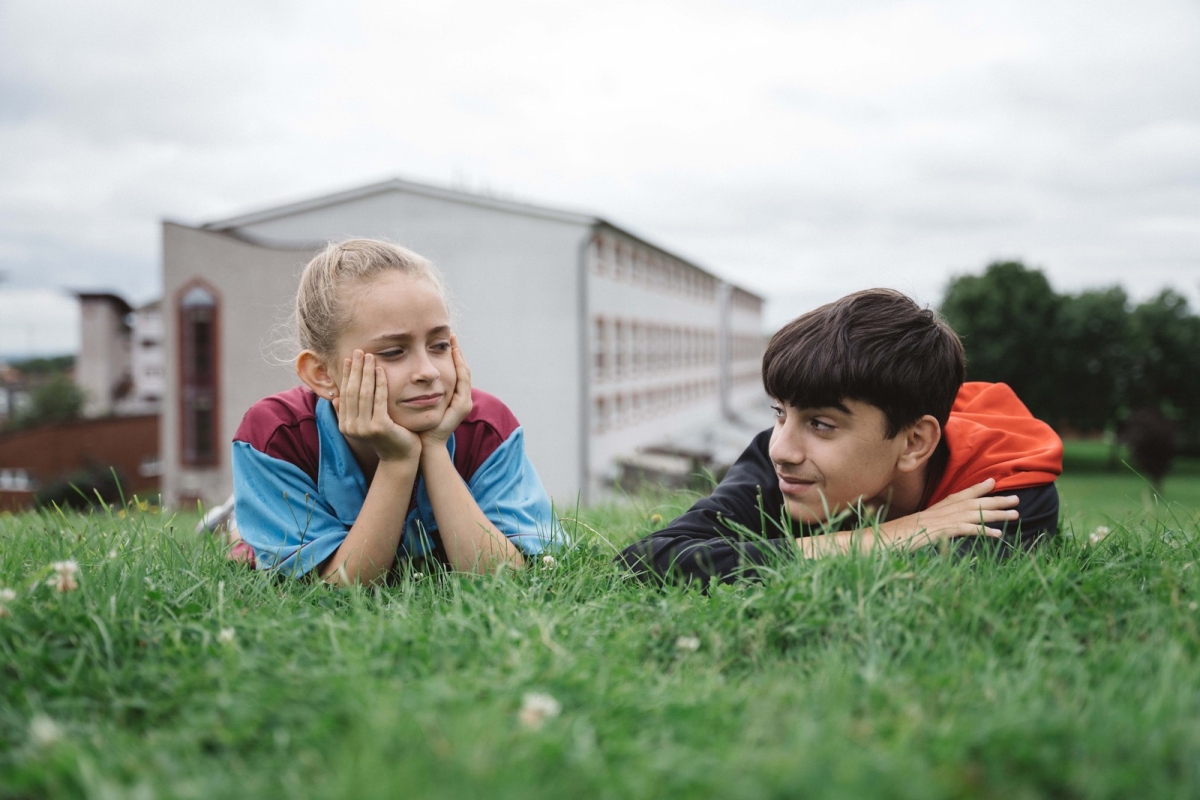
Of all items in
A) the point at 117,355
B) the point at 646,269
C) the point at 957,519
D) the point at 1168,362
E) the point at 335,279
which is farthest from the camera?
the point at 117,355

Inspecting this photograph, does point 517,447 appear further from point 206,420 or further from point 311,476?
point 206,420

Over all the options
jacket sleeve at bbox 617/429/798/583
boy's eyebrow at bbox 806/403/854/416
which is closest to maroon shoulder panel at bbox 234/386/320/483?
jacket sleeve at bbox 617/429/798/583

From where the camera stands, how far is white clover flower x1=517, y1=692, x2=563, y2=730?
1.47 metres

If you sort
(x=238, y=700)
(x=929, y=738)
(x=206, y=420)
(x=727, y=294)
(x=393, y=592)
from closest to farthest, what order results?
(x=929, y=738), (x=238, y=700), (x=393, y=592), (x=206, y=420), (x=727, y=294)

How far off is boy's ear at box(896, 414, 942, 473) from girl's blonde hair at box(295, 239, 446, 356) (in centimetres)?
182

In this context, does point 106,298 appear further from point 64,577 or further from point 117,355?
point 64,577

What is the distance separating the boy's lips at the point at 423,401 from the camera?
2916mm

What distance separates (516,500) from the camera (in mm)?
3230

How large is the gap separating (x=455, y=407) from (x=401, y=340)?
1.05 ft

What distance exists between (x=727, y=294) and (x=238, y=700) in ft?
207

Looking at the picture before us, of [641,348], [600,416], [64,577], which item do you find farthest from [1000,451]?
[641,348]

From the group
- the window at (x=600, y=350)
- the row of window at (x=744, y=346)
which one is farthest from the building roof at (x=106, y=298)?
the window at (x=600, y=350)

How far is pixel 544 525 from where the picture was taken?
3.20m

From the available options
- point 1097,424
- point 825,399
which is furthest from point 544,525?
point 1097,424
